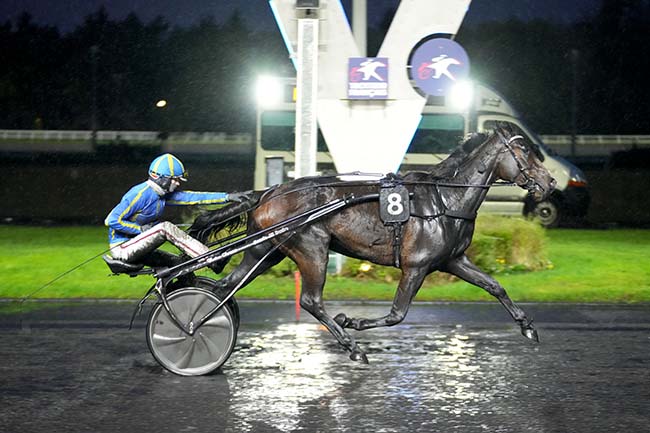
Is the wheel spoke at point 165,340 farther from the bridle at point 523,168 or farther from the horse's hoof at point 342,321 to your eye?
the bridle at point 523,168

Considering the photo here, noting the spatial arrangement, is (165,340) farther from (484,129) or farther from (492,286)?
(484,129)

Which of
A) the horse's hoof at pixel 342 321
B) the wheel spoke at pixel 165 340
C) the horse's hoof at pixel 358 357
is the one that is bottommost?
the horse's hoof at pixel 358 357

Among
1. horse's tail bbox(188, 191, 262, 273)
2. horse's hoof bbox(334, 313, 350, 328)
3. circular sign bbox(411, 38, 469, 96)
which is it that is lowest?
horse's hoof bbox(334, 313, 350, 328)

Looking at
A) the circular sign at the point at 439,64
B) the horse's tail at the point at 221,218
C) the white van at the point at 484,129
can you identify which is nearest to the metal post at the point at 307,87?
the circular sign at the point at 439,64

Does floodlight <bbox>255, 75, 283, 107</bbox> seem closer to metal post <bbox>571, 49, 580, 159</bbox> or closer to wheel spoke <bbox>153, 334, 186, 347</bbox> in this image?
wheel spoke <bbox>153, 334, 186, 347</bbox>

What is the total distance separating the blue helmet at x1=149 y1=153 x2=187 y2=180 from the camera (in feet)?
26.9

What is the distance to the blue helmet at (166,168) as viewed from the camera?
8203 millimetres

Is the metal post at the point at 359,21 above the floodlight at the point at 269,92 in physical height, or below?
above

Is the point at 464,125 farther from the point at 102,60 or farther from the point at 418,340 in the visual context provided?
the point at 102,60

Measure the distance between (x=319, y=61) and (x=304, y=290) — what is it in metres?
5.89

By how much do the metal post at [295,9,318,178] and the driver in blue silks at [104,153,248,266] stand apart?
4.98 m

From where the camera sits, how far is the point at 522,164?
8453 millimetres

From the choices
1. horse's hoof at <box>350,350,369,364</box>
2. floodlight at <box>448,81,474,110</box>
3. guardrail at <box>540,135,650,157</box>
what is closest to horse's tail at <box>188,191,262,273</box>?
horse's hoof at <box>350,350,369,364</box>

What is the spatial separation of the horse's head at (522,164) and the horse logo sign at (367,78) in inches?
208
